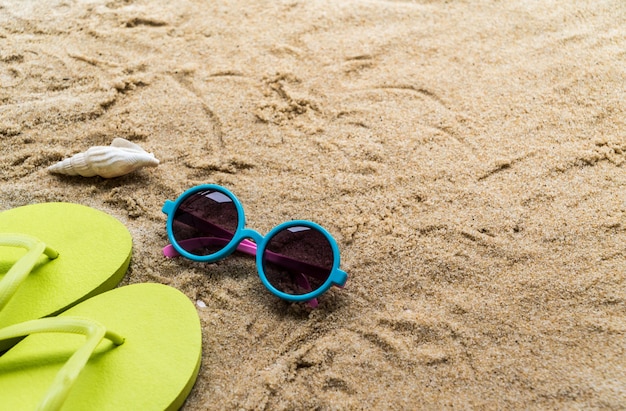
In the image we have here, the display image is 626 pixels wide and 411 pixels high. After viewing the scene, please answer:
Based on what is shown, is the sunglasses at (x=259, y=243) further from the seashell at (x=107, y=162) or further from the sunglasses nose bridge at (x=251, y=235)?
the seashell at (x=107, y=162)

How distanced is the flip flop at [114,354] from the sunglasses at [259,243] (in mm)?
135

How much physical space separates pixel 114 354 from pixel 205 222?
0.35 metres

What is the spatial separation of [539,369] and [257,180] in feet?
→ 2.53

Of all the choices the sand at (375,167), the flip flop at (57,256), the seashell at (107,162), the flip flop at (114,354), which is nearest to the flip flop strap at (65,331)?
the flip flop at (114,354)

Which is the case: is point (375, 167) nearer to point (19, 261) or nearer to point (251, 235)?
point (251, 235)

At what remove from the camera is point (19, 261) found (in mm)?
1056

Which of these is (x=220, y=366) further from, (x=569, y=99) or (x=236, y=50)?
(x=569, y=99)

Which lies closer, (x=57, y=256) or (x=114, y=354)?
(x=114, y=354)

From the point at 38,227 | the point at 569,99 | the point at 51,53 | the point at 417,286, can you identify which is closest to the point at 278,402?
the point at 417,286

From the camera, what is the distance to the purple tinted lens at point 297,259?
1.16 meters

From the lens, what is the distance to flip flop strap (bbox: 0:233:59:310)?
1.01 metres

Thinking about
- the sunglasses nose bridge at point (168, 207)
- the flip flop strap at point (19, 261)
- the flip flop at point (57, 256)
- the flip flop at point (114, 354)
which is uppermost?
the flip flop strap at point (19, 261)

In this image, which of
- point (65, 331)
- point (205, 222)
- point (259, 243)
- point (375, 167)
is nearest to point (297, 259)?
point (259, 243)

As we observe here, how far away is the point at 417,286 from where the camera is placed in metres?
1.17
